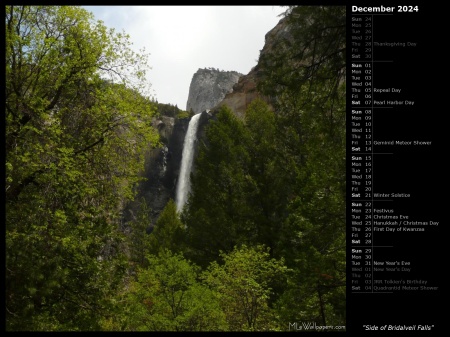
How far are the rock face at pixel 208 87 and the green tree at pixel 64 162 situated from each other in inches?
4670

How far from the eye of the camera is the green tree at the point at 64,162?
30.9 feet

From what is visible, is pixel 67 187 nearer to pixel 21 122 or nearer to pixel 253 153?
pixel 21 122

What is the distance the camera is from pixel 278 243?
798 inches

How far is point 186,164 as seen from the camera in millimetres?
58469

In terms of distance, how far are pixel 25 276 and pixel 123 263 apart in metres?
3.36

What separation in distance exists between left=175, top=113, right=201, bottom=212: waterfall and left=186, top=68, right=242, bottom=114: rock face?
228 feet

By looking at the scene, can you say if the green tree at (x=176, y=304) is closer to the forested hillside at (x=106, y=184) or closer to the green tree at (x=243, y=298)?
the forested hillside at (x=106, y=184)

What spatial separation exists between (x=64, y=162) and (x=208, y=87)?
129336 millimetres
